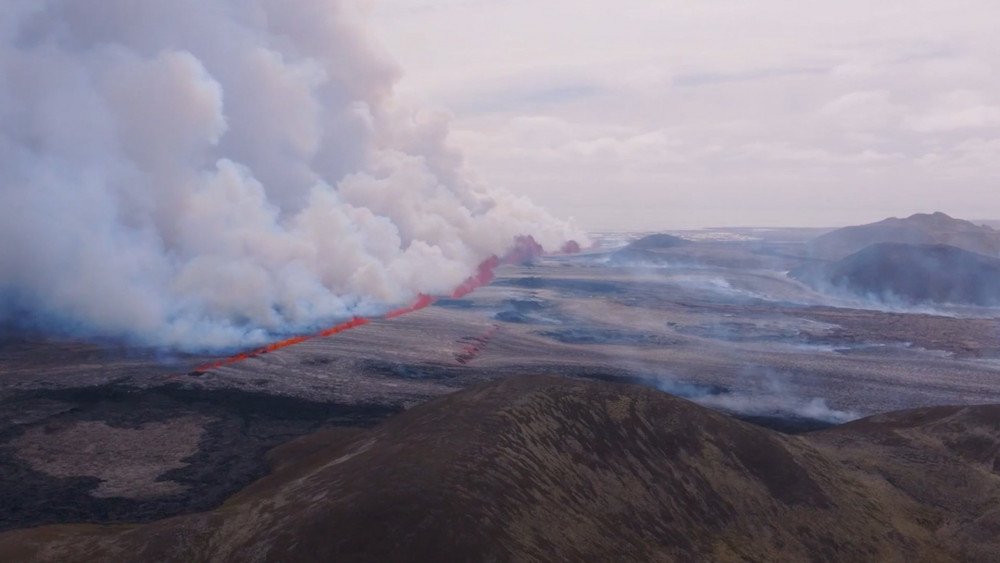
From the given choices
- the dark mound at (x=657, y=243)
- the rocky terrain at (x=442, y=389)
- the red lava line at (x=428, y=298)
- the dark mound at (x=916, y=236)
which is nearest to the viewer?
the rocky terrain at (x=442, y=389)

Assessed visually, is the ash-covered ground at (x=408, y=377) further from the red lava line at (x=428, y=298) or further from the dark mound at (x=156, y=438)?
the red lava line at (x=428, y=298)

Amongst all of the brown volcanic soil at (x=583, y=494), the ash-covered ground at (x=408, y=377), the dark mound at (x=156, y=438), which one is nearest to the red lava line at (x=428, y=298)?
the ash-covered ground at (x=408, y=377)

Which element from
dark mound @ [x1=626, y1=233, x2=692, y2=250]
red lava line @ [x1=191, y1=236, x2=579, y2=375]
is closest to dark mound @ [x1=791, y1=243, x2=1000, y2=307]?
red lava line @ [x1=191, y1=236, x2=579, y2=375]

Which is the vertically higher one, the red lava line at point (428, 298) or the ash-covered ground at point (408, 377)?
the red lava line at point (428, 298)

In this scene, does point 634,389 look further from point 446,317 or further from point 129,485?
point 446,317

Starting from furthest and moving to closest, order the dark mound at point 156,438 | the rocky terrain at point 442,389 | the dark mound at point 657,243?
the dark mound at point 657,243
the dark mound at point 156,438
the rocky terrain at point 442,389

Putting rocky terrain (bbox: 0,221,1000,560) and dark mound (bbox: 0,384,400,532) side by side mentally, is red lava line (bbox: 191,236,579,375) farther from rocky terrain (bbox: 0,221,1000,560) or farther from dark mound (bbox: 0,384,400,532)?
dark mound (bbox: 0,384,400,532)

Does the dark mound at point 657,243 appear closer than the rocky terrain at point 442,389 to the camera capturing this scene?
No

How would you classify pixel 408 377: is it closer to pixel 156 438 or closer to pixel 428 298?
pixel 156 438
